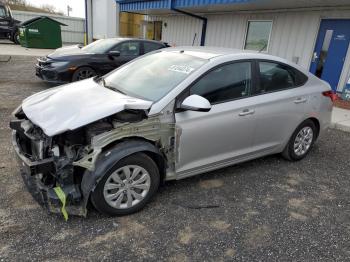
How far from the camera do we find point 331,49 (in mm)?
8617

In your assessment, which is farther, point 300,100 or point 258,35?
point 258,35

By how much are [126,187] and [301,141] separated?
284cm

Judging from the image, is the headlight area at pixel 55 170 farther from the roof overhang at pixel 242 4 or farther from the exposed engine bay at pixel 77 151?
the roof overhang at pixel 242 4

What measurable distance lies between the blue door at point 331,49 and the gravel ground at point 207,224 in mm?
5579

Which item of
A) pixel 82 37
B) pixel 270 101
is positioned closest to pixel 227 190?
pixel 270 101

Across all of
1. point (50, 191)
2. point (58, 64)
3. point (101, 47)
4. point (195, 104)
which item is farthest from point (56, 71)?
point (195, 104)

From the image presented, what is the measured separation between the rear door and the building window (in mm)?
6685

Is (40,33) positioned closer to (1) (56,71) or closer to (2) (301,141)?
(1) (56,71)

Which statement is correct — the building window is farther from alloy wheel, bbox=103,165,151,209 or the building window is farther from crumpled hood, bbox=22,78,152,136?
alloy wheel, bbox=103,165,151,209

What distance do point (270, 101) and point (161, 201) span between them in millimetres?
1836

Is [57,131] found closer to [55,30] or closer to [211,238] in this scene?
[211,238]

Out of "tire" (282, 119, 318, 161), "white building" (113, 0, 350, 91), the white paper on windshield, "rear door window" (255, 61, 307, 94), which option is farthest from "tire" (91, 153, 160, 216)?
"white building" (113, 0, 350, 91)

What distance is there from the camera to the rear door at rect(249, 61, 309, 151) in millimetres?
3752

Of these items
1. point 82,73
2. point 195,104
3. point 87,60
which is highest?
point 195,104
